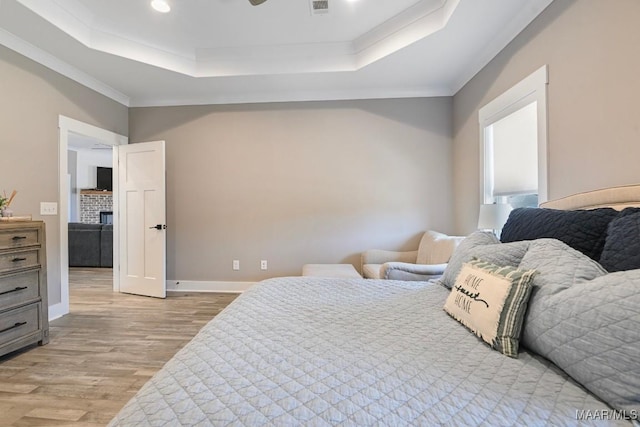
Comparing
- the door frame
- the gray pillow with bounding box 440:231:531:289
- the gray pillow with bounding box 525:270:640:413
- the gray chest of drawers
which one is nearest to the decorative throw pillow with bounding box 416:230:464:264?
the gray pillow with bounding box 440:231:531:289

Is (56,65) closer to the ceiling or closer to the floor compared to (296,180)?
closer to the ceiling

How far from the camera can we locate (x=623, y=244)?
1.06m

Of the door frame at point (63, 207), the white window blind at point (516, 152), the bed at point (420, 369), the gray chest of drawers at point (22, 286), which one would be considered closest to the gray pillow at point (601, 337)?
the bed at point (420, 369)

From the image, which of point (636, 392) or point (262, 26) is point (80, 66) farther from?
point (636, 392)

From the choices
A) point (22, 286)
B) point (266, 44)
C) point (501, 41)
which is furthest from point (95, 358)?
point (501, 41)

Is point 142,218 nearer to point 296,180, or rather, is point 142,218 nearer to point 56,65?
point 56,65

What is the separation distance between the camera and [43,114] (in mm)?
3023

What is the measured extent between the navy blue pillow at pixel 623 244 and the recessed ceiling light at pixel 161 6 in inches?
133

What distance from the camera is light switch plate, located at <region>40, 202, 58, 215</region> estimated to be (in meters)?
3.01

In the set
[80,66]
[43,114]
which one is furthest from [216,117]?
[43,114]

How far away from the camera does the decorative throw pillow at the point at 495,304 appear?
96 cm

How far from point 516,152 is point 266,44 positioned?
Answer: 9.00 ft

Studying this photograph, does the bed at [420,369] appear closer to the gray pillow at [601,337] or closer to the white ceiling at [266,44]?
the gray pillow at [601,337]

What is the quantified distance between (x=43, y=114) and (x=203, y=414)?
3.77 m
